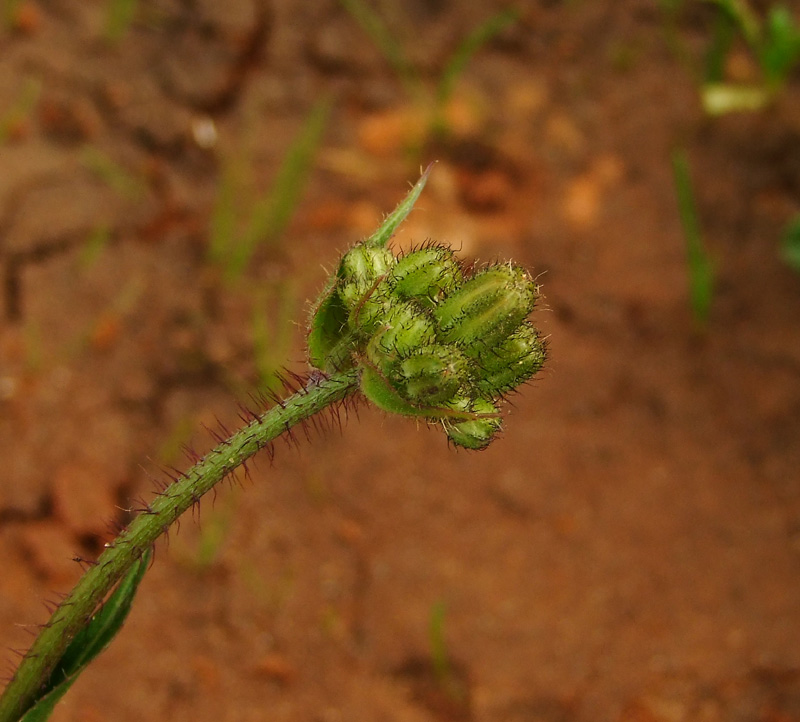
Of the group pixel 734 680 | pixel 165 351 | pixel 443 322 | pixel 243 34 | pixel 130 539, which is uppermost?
pixel 243 34

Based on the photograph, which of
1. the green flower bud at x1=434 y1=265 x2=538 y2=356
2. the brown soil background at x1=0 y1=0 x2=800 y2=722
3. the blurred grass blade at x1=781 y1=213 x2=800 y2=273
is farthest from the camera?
the blurred grass blade at x1=781 y1=213 x2=800 y2=273

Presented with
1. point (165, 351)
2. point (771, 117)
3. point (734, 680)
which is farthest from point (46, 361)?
point (771, 117)

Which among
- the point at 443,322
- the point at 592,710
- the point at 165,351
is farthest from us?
the point at 165,351

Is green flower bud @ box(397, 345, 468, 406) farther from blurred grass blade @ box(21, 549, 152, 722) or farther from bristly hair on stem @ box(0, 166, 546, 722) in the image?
blurred grass blade @ box(21, 549, 152, 722)

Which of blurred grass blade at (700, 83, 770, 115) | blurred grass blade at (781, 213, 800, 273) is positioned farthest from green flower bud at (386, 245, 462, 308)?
blurred grass blade at (700, 83, 770, 115)

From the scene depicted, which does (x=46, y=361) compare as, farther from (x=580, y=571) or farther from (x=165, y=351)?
(x=580, y=571)

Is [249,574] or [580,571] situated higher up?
[580,571]
